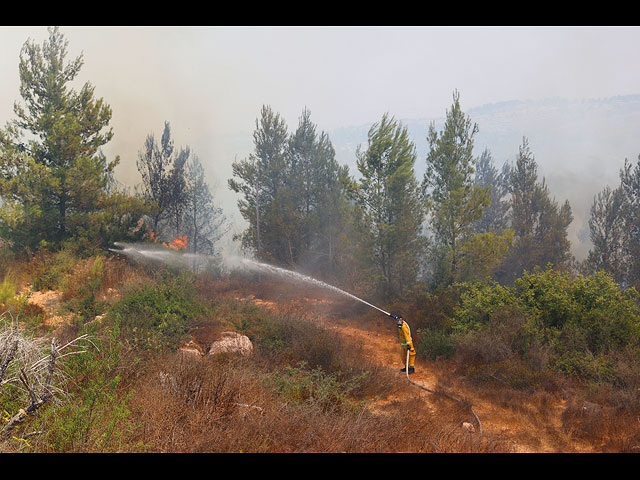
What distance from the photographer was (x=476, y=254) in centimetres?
1505

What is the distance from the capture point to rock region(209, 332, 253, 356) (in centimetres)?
809

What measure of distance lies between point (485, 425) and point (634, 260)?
18.4m

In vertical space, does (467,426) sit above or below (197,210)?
below

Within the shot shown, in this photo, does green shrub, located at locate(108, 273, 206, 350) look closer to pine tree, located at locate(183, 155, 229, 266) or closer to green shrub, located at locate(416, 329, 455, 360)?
green shrub, located at locate(416, 329, 455, 360)

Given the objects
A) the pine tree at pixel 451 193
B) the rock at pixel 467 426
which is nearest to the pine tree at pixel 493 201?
the pine tree at pixel 451 193

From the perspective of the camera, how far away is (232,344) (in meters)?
8.48

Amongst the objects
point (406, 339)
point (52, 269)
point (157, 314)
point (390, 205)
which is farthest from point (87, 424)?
point (390, 205)

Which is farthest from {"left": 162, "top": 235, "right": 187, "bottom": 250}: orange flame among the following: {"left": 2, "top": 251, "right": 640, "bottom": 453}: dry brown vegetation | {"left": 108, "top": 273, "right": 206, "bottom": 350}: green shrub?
{"left": 108, "top": 273, "right": 206, "bottom": 350}: green shrub

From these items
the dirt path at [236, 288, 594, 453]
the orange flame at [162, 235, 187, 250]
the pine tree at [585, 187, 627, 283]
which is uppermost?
the pine tree at [585, 187, 627, 283]

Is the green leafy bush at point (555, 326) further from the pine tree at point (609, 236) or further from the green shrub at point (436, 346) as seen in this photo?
the pine tree at point (609, 236)

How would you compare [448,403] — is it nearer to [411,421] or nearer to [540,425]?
[540,425]

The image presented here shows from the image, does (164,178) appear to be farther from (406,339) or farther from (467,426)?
(467,426)

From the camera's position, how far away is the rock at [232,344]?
26.5 ft

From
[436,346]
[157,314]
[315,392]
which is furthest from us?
[436,346]
